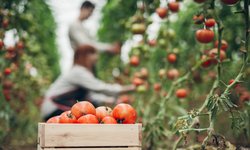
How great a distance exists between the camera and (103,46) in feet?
16.4

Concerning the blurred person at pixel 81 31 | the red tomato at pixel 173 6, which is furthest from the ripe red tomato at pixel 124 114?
the blurred person at pixel 81 31

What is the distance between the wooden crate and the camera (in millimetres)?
2172

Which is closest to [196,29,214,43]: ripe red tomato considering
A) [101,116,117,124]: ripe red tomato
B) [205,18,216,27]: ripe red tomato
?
[205,18,216,27]: ripe red tomato

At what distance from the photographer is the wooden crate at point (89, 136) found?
2172 millimetres

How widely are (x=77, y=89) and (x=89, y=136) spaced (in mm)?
2440

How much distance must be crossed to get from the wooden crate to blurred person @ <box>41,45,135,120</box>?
7.50 feet

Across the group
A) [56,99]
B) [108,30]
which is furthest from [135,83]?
[108,30]

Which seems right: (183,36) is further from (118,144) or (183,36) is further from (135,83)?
(118,144)

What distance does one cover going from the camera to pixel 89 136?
2.19 m

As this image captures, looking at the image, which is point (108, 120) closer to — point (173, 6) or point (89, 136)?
point (89, 136)

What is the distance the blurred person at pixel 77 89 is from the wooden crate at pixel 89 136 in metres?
2.28

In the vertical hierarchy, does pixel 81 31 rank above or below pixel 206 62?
above

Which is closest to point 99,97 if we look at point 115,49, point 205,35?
point 115,49

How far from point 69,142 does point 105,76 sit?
496 cm
